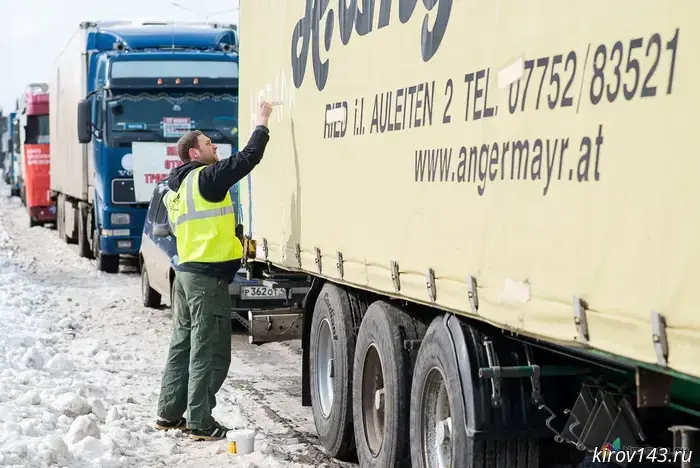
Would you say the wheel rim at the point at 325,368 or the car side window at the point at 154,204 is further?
the car side window at the point at 154,204

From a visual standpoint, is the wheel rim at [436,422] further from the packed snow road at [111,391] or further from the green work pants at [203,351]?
the green work pants at [203,351]

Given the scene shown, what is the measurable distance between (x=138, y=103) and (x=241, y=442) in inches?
453

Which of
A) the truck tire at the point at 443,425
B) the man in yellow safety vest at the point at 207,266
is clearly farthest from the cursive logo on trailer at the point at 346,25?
the truck tire at the point at 443,425

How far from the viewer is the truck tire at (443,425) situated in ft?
17.3

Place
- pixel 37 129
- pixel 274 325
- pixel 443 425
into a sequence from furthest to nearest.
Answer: pixel 37 129, pixel 274 325, pixel 443 425

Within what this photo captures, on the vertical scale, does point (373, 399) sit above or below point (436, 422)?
below

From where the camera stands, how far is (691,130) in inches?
135

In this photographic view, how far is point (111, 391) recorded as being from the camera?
9836mm

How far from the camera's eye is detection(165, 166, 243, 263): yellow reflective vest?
8141 mm

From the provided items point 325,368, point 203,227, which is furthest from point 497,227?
point 203,227

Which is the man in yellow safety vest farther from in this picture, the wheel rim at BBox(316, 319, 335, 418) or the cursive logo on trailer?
the wheel rim at BBox(316, 319, 335, 418)

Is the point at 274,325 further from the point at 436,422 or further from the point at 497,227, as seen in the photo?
the point at 497,227

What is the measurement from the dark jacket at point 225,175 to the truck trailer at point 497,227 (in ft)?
1.09

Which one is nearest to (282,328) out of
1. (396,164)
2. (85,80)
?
(396,164)
